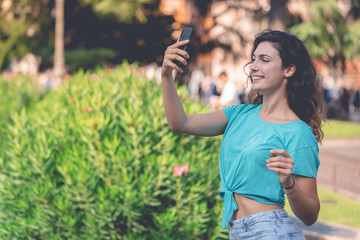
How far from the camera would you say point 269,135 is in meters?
2.25

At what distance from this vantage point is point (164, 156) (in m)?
3.90

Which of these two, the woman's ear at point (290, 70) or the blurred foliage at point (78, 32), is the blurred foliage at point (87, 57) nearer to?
the blurred foliage at point (78, 32)

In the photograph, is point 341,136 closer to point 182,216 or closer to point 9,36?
point 182,216

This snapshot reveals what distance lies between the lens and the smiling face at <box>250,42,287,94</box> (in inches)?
92.1

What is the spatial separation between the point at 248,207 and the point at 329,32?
20.6m

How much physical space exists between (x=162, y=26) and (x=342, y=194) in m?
20.2

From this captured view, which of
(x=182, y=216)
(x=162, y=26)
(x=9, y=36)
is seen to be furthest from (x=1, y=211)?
(x=9, y=36)

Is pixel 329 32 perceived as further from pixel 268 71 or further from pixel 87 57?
pixel 268 71

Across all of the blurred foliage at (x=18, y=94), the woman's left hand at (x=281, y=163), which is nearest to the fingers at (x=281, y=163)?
the woman's left hand at (x=281, y=163)

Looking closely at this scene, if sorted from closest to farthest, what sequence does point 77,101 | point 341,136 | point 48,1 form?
1. point 77,101
2. point 341,136
3. point 48,1

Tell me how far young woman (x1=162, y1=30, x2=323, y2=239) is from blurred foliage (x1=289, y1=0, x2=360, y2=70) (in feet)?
60.2

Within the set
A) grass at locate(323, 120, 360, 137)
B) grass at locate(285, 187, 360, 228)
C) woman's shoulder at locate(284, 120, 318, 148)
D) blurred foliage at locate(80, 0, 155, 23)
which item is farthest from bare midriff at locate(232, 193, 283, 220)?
blurred foliage at locate(80, 0, 155, 23)

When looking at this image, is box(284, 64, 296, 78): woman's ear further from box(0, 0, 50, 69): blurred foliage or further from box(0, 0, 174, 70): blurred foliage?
box(0, 0, 50, 69): blurred foliage

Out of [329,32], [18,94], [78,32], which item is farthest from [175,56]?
[78,32]
